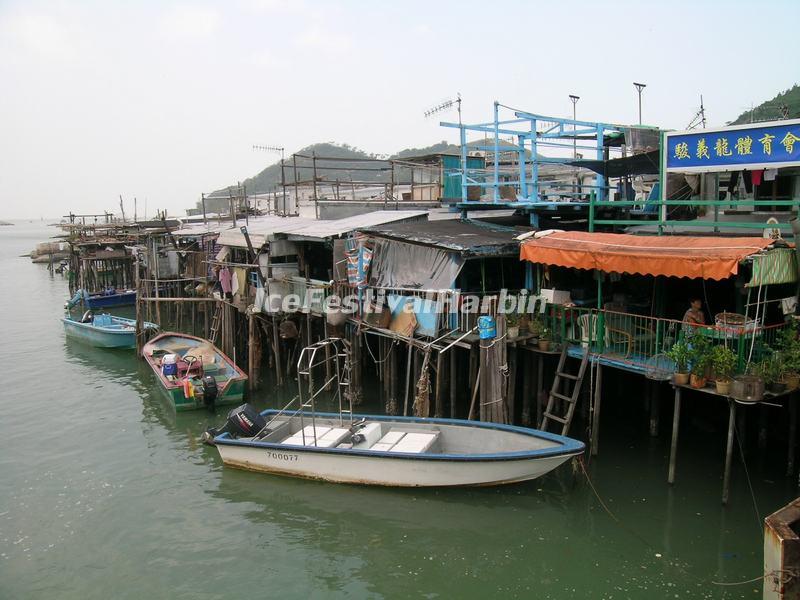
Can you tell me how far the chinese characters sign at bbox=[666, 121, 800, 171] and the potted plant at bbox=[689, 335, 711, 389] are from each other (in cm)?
382

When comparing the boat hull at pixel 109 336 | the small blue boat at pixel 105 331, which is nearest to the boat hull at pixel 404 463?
the small blue boat at pixel 105 331

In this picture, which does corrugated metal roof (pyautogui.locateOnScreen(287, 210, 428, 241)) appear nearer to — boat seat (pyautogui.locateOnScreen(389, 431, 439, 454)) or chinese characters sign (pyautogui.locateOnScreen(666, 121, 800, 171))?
boat seat (pyautogui.locateOnScreen(389, 431, 439, 454))

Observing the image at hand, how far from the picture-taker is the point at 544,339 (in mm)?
13453

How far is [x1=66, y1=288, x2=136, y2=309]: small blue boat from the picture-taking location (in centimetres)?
3138

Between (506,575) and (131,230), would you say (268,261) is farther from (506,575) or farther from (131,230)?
(131,230)

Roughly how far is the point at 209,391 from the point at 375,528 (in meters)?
7.44

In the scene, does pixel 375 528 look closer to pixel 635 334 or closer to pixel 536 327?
pixel 536 327

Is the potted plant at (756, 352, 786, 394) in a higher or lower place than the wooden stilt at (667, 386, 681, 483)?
higher

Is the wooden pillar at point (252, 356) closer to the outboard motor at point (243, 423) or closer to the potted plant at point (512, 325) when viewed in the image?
the outboard motor at point (243, 423)

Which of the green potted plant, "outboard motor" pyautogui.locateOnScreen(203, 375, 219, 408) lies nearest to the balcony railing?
the green potted plant

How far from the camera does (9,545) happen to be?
1109cm

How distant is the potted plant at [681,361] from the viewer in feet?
35.7

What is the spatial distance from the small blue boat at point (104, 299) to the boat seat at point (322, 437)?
72.4ft

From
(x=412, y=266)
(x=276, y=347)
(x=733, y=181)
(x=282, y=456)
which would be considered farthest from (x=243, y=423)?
(x=733, y=181)
